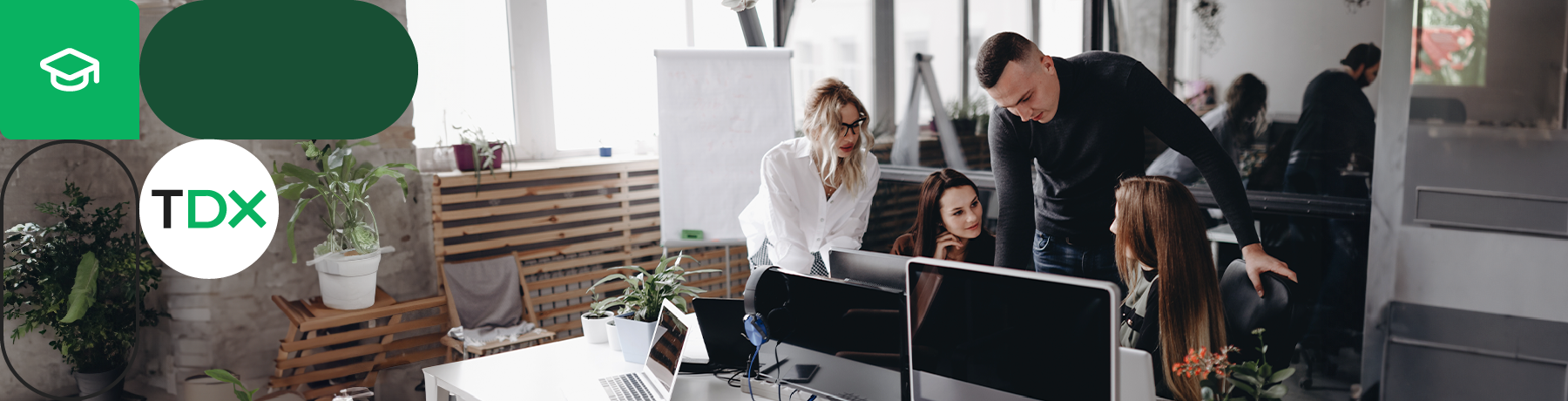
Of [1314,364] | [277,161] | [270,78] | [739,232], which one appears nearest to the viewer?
[1314,364]

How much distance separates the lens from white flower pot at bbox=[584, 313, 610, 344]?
245 centimetres

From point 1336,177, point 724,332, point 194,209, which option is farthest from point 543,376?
point 1336,177

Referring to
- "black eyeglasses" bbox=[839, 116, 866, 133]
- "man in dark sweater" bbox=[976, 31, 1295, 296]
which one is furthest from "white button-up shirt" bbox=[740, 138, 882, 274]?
"man in dark sweater" bbox=[976, 31, 1295, 296]

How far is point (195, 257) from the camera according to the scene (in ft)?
11.1

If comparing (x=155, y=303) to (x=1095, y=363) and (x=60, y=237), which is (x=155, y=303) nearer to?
(x=60, y=237)

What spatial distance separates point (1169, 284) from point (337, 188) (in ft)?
10.6

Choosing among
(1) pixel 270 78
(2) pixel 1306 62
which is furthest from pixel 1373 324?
(1) pixel 270 78

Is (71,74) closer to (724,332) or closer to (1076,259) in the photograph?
(724,332)

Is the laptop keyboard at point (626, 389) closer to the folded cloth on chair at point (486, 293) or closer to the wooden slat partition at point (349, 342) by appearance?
the wooden slat partition at point (349, 342)

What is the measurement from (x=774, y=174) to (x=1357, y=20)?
6.25ft

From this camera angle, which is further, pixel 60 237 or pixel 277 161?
pixel 277 161

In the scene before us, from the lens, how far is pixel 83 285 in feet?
10.9

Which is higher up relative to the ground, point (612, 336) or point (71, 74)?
point (71, 74)

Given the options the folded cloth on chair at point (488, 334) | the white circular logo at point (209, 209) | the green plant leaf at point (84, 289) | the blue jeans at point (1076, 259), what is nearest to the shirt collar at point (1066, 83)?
the blue jeans at point (1076, 259)
